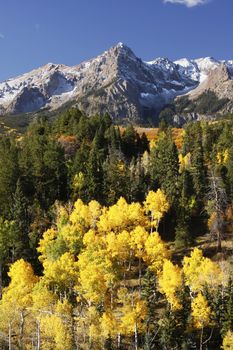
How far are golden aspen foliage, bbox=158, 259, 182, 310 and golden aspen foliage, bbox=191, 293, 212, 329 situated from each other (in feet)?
8.67

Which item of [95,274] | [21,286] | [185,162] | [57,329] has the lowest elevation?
[57,329]

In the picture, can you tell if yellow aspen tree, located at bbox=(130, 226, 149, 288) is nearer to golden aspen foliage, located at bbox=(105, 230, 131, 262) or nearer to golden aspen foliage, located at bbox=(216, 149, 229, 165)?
golden aspen foliage, located at bbox=(105, 230, 131, 262)

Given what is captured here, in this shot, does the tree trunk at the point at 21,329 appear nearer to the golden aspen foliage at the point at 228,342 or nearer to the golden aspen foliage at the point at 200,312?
the golden aspen foliage at the point at 200,312

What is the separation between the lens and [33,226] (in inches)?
3524

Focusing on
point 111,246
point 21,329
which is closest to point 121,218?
point 111,246

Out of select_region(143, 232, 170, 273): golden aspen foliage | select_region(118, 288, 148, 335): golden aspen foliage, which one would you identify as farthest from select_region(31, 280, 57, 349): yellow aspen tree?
select_region(143, 232, 170, 273): golden aspen foliage

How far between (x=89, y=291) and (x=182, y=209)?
32.8m

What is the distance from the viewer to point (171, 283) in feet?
227

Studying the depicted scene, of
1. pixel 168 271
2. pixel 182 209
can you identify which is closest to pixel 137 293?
pixel 168 271

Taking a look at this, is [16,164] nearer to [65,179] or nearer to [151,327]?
[65,179]

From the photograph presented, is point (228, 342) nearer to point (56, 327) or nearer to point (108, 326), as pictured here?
point (108, 326)

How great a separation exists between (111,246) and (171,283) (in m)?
12.9

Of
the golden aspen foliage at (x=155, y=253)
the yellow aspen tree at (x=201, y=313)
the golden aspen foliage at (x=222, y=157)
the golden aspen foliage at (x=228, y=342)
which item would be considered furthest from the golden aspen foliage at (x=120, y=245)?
the golden aspen foliage at (x=222, y=157)

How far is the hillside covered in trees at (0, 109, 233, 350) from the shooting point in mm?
62938
